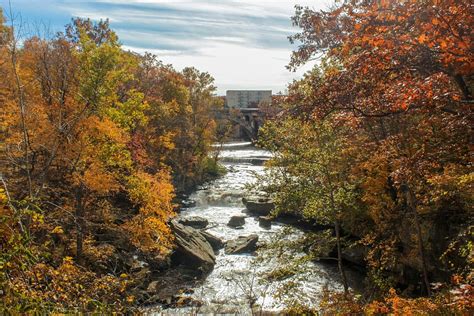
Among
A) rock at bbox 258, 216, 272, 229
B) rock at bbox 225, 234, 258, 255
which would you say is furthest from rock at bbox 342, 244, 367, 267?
rock at bbox 258, 216, 272, 229

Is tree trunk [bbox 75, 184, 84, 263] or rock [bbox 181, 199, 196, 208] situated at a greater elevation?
tree trunk [bbox 75, 184, 84, 263]

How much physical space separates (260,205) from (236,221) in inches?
161

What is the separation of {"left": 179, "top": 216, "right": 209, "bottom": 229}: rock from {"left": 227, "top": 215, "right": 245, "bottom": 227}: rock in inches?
75.8

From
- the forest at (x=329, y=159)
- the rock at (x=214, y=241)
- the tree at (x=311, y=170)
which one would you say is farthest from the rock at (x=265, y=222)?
the tree at (x=311, y=170)

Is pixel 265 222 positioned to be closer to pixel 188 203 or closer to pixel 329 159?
pixel 188 203

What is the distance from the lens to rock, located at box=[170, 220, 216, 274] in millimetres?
21578

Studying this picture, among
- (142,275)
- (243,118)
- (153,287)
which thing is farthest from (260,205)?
(243,118)

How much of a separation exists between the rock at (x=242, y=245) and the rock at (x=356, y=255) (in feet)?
19.6

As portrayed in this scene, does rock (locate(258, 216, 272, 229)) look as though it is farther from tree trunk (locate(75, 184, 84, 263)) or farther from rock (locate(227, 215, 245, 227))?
tree trunk (locate(75, 184, 84, 263))

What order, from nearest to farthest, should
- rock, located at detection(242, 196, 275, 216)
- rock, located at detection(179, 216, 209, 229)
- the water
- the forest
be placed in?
the forest < the water < rock, located at detection(179, 216, 209, 229) < rock, located at detection(242, 196, 275, 216)

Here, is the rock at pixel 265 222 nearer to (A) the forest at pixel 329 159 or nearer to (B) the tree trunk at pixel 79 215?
(A) the forest at pixel 329 159

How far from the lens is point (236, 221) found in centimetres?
3011

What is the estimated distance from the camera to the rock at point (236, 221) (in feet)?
98.4

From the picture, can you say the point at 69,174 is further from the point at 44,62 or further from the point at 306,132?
the point at 306,132
